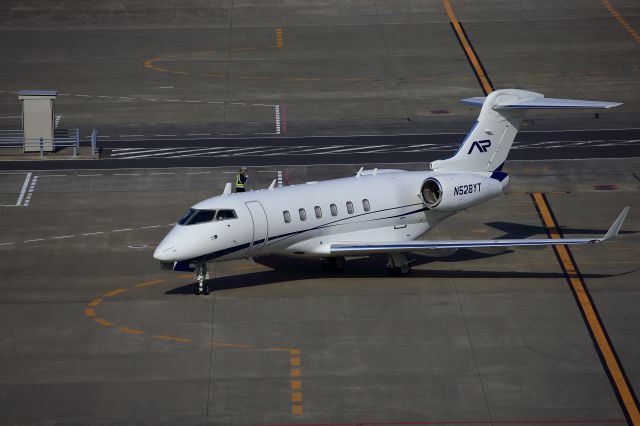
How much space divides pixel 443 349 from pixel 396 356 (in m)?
1.44

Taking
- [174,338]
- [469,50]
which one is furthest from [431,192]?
[469,50]

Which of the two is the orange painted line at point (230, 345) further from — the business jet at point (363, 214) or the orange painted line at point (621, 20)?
the orange painted line at point (621, 20)

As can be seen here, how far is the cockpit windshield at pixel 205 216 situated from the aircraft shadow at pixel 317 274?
2.56 m

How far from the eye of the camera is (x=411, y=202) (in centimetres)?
3816

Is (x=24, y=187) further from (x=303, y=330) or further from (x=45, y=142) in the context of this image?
(x=303, y=330)

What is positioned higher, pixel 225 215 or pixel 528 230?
pixel 225 215

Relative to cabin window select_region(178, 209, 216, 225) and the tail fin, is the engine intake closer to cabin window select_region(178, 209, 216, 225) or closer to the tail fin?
the tail fin

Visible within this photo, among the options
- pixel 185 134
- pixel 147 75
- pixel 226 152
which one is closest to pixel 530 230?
pixel 226 152

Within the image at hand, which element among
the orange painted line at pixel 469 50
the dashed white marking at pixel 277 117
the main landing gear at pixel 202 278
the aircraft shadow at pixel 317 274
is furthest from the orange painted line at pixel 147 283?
the orange painted line at pixel 469 50

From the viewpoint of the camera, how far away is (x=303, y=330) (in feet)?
108

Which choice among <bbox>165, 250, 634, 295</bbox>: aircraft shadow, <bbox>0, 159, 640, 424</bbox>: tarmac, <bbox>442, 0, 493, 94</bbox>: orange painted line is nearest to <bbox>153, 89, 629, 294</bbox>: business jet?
<bbox>165, 250, 634, 295</bbox>: aircraft shadow

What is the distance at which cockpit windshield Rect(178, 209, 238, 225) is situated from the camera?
3472cm

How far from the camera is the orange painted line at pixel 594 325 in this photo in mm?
28816

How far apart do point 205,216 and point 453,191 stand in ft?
28.6
